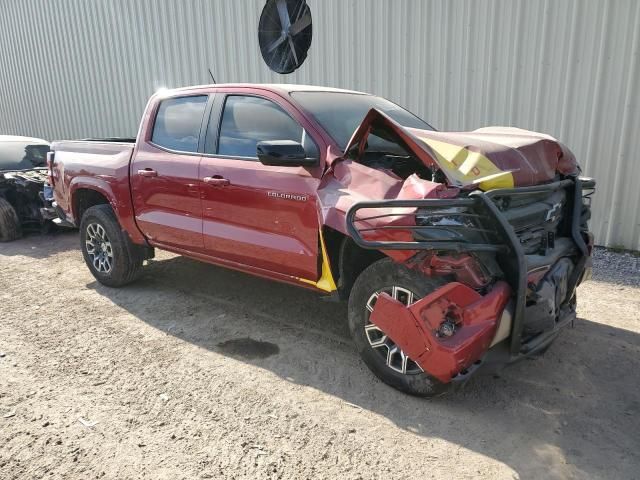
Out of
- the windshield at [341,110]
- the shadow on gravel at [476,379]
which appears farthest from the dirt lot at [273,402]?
the windshield at [341,110]

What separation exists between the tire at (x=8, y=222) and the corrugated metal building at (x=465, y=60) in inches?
171

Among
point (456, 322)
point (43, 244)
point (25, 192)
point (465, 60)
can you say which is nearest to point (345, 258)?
point (456, 322)

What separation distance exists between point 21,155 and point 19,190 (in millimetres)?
1064

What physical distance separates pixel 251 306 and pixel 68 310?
5.44 ft

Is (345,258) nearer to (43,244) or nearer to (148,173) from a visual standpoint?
(148,173)

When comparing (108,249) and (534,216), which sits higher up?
(534,216)

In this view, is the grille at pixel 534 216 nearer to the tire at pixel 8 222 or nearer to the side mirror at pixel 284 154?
the side mirror at pixel 284 154

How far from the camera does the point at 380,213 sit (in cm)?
292

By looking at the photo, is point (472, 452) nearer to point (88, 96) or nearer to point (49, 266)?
point (49, 266)

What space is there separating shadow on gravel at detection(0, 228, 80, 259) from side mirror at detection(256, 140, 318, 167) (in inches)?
183

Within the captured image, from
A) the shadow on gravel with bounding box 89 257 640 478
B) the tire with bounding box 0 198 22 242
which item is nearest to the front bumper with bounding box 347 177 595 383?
the shadow on gravel with bounding box 89 257 640 478

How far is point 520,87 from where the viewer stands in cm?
645

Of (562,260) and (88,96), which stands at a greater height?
(88,96)

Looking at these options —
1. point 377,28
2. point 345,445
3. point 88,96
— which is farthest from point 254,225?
point 88,96
